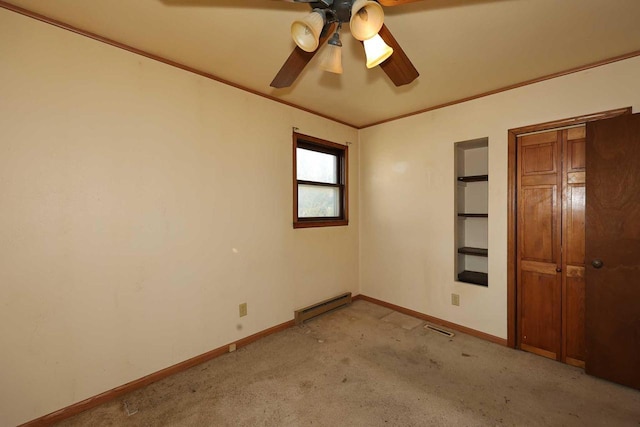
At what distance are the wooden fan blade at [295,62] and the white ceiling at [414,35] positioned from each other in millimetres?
323

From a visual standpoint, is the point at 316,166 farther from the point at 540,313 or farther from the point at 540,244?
the point at 540,313

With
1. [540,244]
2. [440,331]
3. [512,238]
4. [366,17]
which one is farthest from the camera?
[440,331]

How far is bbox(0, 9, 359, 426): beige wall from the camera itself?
64.4 inches

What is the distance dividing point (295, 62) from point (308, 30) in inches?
11.9

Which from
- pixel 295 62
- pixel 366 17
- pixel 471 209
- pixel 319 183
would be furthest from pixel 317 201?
pixel 366 17

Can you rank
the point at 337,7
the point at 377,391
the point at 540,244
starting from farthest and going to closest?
the point at 540,244 → the point at 377,391 → the point at 337,7

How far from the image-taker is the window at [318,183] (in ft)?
10.7

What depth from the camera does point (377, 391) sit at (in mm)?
2016

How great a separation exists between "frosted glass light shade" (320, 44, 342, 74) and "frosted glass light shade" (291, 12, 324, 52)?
209 mm

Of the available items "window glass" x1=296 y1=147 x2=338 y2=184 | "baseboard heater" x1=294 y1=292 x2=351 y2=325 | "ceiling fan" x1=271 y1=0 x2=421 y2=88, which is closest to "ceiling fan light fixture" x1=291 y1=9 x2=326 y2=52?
"ceiling fan" x1=271 y1=0 x2=421 y2=88

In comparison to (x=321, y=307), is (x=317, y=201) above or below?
above

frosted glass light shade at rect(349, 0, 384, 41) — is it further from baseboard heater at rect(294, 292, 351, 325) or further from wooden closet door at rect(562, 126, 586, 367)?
baseboard heater at rect(294, 292, 351, 325)

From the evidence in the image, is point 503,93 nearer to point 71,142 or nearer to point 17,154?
point 71,142

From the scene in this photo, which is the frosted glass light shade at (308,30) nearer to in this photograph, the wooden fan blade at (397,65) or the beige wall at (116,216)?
the wooden fan blade at (397,65)
